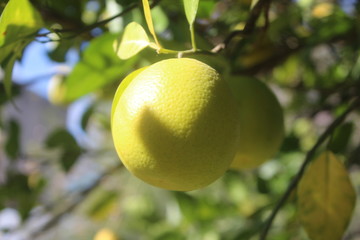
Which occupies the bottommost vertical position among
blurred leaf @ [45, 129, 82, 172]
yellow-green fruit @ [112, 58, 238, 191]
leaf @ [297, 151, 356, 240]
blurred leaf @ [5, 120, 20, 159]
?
blurred leaf @ [45, 129, 82, 172]

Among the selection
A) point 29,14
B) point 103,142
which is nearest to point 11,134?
point 29,14

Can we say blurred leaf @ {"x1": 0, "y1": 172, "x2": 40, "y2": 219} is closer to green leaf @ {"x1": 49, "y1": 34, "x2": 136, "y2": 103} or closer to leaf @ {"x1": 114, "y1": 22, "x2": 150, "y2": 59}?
green leaf @ {"x1": 49, "y1": 34, "x2": 136, "y2": 103}

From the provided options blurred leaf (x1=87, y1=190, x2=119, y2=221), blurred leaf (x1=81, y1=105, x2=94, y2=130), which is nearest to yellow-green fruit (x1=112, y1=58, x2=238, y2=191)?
blurred leaf (x1=81, y1=105, x2=94, y2=130)

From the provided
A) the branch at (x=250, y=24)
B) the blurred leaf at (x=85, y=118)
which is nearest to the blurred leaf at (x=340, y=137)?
the branch at (x=250, y=24)

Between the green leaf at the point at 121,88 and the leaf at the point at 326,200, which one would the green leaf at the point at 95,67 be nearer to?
the green leaf at the point at 121,88

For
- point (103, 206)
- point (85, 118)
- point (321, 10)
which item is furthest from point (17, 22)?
point (103, 206)
